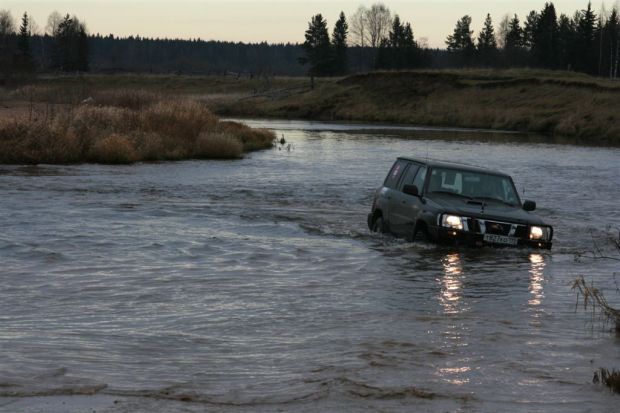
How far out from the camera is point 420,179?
53.1ft

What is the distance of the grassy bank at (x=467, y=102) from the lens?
6569cm

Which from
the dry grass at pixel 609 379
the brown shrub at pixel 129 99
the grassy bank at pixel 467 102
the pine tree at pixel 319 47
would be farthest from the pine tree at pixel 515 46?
the dry grass at pixel 609 379

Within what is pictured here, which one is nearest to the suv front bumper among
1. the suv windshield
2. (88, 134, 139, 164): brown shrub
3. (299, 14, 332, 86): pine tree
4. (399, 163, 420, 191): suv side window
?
the suv windshield

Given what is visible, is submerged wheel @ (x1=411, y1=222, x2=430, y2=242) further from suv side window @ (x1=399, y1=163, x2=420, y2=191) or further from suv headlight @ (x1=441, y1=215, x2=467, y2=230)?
suv side window @ (x1=399, y1=163, x2=420, y2=191)

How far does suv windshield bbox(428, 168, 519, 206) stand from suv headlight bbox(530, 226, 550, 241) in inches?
32.8

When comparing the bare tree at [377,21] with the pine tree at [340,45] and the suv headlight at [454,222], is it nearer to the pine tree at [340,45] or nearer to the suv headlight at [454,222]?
the pine tree at [340,45]

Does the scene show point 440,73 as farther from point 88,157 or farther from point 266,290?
point 266,290

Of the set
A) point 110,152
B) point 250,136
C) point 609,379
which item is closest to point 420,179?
point 609,379

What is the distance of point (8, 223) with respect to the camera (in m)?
18.4

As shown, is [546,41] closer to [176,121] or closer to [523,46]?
[523,46]

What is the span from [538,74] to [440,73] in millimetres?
9183

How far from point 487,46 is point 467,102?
196 ft

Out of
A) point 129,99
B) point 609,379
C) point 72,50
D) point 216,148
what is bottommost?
point 609,379

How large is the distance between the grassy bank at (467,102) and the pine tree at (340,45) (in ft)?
69.7
